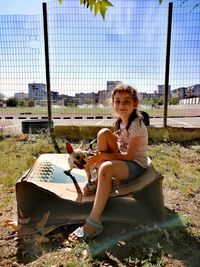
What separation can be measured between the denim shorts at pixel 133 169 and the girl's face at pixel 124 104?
40cm

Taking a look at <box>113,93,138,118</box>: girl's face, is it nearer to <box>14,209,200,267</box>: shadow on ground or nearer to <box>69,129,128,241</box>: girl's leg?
<box>69,129,128,241</box>: girl's leg

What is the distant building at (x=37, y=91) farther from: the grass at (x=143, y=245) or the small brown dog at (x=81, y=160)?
the small brown dog at (x=81, y=160)

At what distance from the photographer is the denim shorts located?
233 cm

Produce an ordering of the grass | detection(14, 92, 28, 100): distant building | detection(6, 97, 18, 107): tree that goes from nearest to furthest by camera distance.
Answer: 1. the grass
2. detection(14, 92, 28, 100): distant building
3. detection(6, 97, 18, 107): tree

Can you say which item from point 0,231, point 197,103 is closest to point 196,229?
point 0,231

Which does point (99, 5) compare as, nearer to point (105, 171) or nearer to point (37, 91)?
point (105, 171)

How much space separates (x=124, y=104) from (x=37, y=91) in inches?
164

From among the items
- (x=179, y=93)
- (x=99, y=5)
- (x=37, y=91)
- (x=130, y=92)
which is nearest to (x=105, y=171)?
(x=130, y=92)

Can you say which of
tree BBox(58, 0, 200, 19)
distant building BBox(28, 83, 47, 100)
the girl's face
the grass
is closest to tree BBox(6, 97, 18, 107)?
distant building BBox(28, 83, 47, 100)

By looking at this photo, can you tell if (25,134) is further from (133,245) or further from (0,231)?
(133,245)

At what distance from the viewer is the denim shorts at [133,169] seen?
233 centimetres

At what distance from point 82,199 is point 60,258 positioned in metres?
0.55

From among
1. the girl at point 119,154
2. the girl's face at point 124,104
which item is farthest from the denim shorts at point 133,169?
the girl's face at point 124,104

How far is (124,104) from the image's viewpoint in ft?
8.00
